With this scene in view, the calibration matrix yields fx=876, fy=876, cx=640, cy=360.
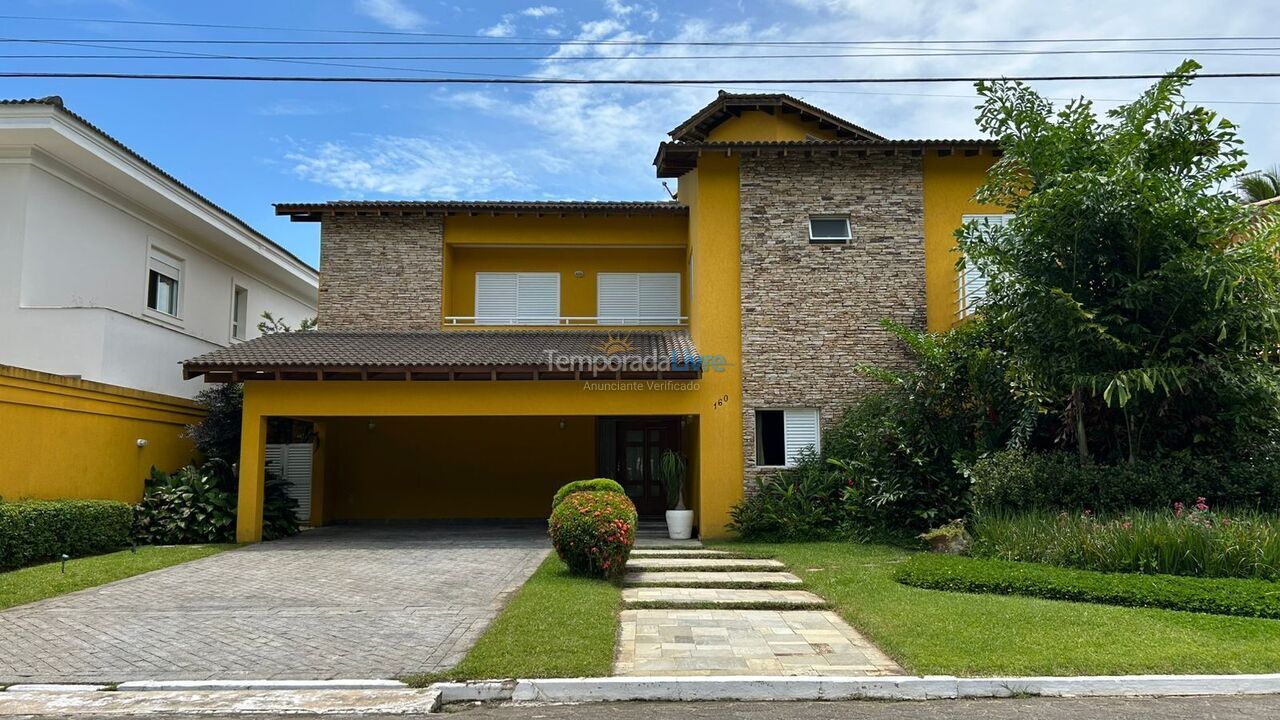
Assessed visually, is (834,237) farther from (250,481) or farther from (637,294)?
(250,481)

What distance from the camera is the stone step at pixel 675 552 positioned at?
513 inches

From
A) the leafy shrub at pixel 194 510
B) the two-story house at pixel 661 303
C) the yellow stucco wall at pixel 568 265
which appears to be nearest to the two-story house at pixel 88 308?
the leafy shrub at pixel 194 510

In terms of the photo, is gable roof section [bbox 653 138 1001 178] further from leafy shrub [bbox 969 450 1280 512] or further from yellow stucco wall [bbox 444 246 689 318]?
leafy shrub [bbox 969 450 1280 512]

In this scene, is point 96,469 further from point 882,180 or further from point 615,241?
point 882,180

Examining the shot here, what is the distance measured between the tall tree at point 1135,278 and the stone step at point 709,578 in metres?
4.64

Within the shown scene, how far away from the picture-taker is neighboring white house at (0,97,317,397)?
15.0 m

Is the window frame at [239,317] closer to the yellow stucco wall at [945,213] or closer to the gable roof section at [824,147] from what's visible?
the gable roof section at [824,147]

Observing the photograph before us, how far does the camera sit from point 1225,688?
20.7ft

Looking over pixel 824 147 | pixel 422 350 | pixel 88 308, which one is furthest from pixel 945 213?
pixel 88 308

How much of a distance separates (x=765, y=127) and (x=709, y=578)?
40.3ft

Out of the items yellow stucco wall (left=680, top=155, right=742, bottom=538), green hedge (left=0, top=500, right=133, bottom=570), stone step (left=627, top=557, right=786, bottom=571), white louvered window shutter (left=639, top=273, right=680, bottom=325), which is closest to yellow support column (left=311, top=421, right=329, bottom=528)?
green hedge (left=0, top=500, right=133, bottom=570)

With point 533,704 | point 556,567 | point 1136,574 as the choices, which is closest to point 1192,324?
point 1136,574

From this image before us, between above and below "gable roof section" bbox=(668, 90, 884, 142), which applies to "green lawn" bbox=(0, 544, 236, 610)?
below

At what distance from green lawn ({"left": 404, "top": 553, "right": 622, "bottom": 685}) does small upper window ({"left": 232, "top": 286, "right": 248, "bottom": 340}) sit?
611 inches
